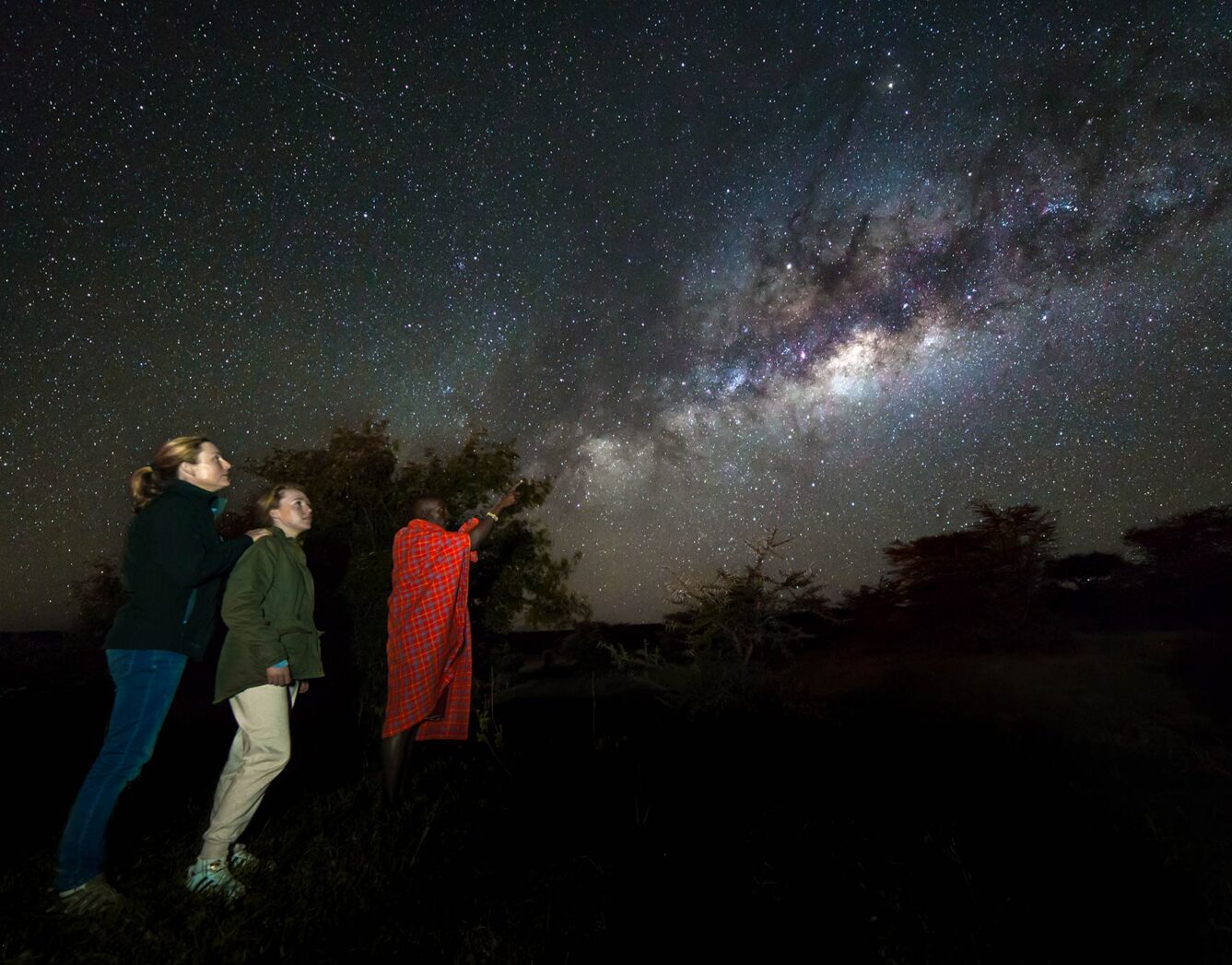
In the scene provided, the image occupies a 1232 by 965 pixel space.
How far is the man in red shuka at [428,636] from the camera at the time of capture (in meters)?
3.87

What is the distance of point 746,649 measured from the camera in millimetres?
8656

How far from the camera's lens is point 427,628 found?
4047 millimetres

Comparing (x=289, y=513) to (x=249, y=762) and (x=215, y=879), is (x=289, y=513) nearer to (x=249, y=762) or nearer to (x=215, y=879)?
(x=249, y=762)

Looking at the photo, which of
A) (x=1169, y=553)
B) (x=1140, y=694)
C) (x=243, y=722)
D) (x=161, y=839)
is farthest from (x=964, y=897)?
(x=1169, y=553)

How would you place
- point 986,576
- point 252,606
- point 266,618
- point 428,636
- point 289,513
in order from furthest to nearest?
point 986,576 → point 428,636 → point 289,513 → point 266,618 → point 252,606

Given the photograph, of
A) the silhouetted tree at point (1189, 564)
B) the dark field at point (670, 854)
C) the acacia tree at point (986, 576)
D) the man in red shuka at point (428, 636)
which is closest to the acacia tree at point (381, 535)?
the dark field at point (670, 854)

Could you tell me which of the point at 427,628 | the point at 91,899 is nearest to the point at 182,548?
the point at 91,899

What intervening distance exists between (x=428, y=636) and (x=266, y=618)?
1.16m

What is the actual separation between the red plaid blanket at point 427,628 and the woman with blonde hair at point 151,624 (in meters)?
1.23

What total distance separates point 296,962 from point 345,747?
5.15 m

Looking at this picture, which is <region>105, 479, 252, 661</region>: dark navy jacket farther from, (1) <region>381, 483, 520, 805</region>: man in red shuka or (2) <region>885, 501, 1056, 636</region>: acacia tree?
(2) <region>885, 501, 1056, 636</region>: acacia tree

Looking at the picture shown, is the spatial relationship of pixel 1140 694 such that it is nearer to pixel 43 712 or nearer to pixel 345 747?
pixel 345 747

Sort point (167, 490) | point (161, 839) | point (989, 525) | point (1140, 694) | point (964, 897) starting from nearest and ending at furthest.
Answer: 1. point (964, 897)
2. point (167, 490)
3. point (161, 839)
4. point (1140, 694)
5. point (989, 525)

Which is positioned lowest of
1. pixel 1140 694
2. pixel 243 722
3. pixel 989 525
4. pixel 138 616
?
pixel 1140 694
